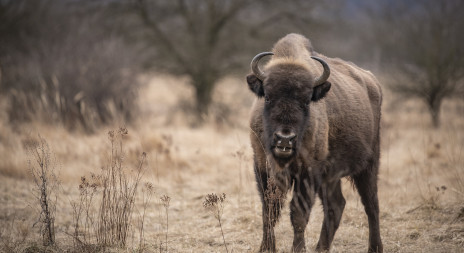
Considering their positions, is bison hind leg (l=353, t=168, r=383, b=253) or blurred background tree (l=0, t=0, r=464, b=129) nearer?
bison hind leg (l=353, t=168, r=383, b=253)

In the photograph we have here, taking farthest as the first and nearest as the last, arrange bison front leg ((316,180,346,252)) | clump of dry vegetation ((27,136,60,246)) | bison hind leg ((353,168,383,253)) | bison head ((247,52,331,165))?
bison hind leg ((353,168,383,253))
bison front leg ((316,180,346,252))
clump of dry vegetation ((27,136,60,246))
bison head ((247,52,331,165))

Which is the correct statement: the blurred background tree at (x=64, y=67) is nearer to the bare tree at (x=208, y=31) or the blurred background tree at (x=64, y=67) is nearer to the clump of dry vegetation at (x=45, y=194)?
the bare tree at (x=208, y=31)

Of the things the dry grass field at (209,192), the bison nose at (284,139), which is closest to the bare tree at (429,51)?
the dry grass field at (209,192)

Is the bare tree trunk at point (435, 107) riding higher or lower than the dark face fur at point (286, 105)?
higher

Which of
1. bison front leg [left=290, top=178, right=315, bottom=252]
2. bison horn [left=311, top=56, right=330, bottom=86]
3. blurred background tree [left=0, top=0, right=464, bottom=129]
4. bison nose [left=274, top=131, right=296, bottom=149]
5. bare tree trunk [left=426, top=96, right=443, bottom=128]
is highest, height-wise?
blurred background tree [left=0, top=0, right=464, bottom=129]

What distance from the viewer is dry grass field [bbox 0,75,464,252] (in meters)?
5.27

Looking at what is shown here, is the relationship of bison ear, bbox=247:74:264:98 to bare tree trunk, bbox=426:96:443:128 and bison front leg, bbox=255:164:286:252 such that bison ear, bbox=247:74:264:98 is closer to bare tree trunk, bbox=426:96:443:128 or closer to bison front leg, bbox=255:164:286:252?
bison front leg, bbox=255:164:286:252

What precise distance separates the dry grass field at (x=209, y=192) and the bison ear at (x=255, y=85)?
1.24 metres

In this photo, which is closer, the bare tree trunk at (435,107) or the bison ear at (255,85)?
the bison ear at (255,85)

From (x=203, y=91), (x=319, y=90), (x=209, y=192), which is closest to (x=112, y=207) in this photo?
(x=319, y=90)

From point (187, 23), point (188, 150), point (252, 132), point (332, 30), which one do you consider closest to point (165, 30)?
point (187, 23)

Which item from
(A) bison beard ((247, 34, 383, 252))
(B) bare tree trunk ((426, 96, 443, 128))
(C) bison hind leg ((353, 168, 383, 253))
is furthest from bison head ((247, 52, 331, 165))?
(B) bare tree trunk ((426, 96, 443, 128))

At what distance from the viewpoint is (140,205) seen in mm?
6875

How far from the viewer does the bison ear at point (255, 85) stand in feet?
15.3
